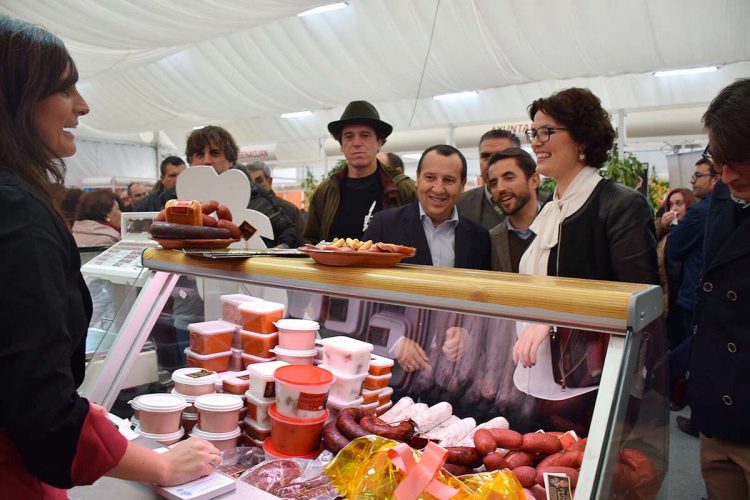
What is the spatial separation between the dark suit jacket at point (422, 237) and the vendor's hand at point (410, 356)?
838mm

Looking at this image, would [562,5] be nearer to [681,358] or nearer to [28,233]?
[681,358]

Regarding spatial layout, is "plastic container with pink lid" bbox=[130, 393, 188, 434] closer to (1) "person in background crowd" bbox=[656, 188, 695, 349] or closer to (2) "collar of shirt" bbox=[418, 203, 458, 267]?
(2) "collar of shirt" bbox=[418, 203, 458, 267]

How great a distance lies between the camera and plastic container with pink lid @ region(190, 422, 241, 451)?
1.81 m

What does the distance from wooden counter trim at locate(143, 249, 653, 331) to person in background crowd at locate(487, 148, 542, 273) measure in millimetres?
1651

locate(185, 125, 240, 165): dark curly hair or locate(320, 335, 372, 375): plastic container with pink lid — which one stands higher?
locate(185, 125, 240, 165): dark curly hair

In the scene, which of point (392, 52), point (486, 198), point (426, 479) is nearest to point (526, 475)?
point (426, 479)

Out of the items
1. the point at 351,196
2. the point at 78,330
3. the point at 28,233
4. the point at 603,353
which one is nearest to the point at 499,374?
the point at 603,353

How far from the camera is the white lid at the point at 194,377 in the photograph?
6.40ft

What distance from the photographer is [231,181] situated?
2451mm

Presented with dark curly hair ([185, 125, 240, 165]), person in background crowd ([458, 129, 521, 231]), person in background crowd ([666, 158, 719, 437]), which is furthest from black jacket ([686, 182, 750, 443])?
dark curly hair ([185, 125, 240, 165])

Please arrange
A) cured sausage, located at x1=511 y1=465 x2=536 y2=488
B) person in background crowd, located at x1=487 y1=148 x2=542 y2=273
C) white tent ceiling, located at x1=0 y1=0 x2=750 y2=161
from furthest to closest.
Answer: white tent ceiling, located at x1=0 y1=0 x2=750 y2=161
person in background crowd, located at x1=487 y1=148 x2=542 y2=273
cured sausage, located at x1=511 y1=465 x2=536 y2=488

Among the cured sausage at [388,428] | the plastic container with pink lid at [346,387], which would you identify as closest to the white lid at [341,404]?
the plastic container with pink lid at [346,387]

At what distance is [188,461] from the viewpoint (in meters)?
1.44

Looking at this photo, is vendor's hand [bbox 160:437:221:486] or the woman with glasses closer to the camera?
vendor's hand [bbox 160:437:221:486]
